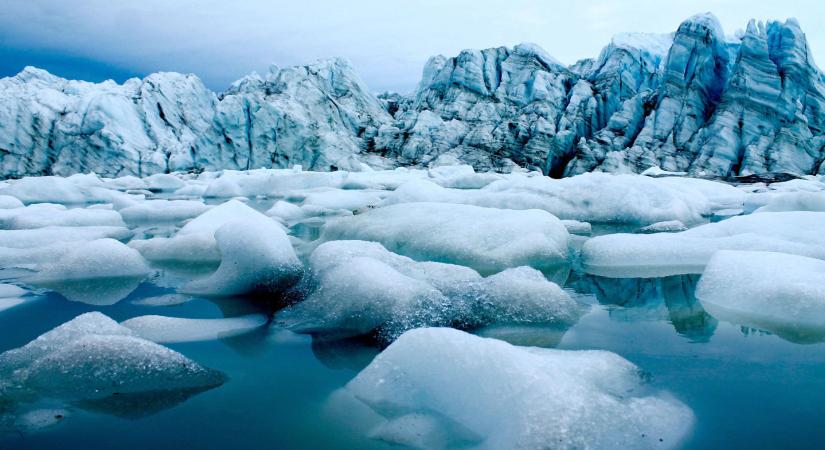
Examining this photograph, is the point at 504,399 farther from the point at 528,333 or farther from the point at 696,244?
the point at 696,244

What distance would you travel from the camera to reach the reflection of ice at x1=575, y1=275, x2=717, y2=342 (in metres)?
2.21

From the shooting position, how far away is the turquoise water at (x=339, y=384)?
1319 millimetres

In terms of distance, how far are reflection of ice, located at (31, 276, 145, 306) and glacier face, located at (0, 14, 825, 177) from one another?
71.4ft

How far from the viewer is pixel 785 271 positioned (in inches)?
95.4

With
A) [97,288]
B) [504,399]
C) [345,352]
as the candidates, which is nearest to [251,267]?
[97,288]

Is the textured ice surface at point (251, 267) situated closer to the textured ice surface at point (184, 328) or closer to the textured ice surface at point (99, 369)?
the textured ice surface at point (184, 328)

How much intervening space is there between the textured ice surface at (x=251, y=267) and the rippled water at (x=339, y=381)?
22 cm

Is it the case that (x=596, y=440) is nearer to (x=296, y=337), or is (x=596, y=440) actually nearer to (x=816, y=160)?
(x=296, y=337)

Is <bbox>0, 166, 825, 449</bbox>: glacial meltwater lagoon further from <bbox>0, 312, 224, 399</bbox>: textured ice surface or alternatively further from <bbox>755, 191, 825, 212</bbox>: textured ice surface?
<bbox>755, 191, 825, 212</bbox>: textured ice surface

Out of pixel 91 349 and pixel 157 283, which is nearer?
pixel 91 349

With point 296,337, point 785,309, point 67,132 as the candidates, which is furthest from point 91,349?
point 67,132

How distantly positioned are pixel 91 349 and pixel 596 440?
150 cm

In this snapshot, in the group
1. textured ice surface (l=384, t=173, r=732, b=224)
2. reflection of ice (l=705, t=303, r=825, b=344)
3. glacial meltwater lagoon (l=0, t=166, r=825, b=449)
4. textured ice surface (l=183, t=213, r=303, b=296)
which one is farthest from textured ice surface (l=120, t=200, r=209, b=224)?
reflection of ice (l=705, t=303, r=825, b=344)

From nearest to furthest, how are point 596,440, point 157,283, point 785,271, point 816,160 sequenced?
point 596,440 → point 785,271 → point 157,283 → point 816,160
